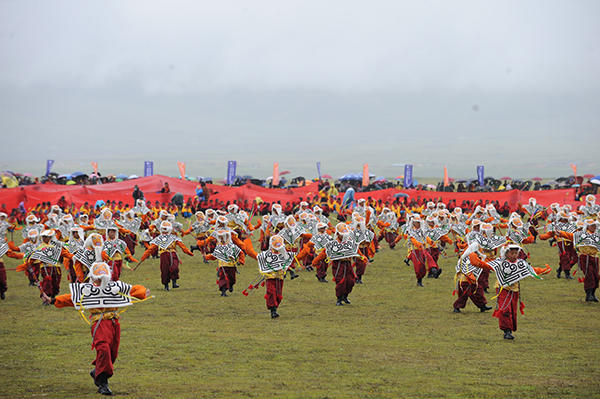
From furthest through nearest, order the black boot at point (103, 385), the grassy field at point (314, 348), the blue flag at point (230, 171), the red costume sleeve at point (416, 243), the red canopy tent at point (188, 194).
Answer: the blue flag at point (230, 171) < the red canopy tent at point (188, 194) < the red costume sleeve at point (416, 243) < the grassy field at point (314, 348) < the black boot at point (103, 385)

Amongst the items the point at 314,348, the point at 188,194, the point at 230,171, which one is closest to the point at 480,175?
the point at 230,171

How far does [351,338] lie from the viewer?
37.6 feet

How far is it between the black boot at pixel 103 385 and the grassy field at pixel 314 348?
0.77ft

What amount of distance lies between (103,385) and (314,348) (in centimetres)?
400

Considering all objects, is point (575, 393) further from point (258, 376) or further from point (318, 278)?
point (318, 278)

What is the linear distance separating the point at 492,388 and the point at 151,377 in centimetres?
529

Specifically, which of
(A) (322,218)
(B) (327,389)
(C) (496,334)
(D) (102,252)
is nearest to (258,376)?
(B) (327,389)

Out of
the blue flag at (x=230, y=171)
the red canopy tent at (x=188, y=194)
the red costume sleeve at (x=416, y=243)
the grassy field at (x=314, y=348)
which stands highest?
the blue flag at (x=230, y=171)

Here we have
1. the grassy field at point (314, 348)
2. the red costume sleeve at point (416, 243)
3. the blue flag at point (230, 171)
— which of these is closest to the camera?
the grassy field at point (314, 348)

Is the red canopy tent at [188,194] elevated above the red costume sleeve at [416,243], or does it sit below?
above

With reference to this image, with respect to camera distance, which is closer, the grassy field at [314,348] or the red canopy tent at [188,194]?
the grassy field at [314,348]

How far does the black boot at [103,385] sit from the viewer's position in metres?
8.12

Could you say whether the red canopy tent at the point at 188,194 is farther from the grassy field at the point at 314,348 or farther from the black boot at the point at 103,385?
the black boot at the point at 103,385

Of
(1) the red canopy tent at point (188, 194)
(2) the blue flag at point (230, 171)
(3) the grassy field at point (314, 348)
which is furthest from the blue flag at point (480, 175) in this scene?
(3) the grassy field at point (314, 348)
